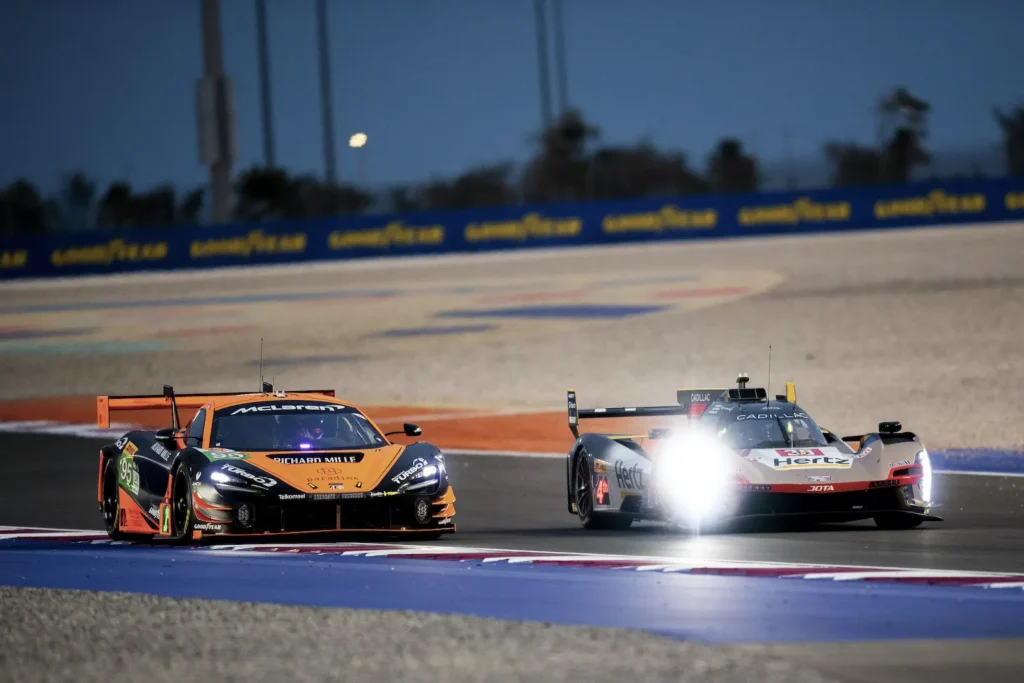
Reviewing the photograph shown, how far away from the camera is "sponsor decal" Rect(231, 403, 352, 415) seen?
13511 mm

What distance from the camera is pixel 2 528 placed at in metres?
14.0

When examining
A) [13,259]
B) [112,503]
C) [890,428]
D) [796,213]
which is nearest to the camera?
[890,428]

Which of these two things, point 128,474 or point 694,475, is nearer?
point 694,475

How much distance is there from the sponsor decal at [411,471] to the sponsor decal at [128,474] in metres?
2.03

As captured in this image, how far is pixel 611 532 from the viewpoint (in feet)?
44.9

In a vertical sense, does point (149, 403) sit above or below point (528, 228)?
below

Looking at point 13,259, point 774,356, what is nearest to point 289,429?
point 774,356

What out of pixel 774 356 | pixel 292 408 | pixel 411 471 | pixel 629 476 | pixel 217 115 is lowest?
pixel 629 476

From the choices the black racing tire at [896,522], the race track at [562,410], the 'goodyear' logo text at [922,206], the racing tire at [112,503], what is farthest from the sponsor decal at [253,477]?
the 'goodyear' logo text at [922,206]

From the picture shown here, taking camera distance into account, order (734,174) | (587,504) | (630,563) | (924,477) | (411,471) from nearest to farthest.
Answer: (630,563) < (411,471) < (924,477) < (587,504) < (734,174)

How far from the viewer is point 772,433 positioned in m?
13.5

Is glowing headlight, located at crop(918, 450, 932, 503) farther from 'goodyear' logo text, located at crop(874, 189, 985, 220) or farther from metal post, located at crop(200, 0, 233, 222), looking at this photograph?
metal post, located at crop(200, 0, 233, 222)

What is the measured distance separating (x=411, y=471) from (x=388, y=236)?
40841 mm

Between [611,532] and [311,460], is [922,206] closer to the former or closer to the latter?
[611,532]
